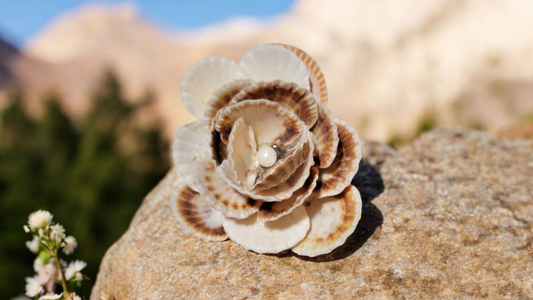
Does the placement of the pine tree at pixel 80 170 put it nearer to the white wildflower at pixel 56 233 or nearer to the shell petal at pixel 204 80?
the white wildflower at pixel 56 233

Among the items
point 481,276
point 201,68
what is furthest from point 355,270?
point 201,68

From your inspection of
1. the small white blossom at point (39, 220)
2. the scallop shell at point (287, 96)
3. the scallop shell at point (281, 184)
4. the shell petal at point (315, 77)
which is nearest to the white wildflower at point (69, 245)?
the small white blossom at point (39, 220)

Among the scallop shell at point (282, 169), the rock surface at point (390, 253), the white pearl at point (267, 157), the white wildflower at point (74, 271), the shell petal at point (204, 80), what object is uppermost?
the shell petal at point (204, 80)

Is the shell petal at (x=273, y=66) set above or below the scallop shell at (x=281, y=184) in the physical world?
above

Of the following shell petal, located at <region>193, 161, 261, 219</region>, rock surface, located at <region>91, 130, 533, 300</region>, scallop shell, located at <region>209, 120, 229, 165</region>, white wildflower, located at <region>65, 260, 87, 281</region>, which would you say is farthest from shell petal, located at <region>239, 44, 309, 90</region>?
white wildflower, located at <region>65, 260, 87, 281</region>

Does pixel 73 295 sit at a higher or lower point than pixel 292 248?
higher

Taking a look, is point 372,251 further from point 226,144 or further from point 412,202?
point 226,144

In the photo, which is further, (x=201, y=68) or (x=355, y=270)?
(x=201, y=68)
